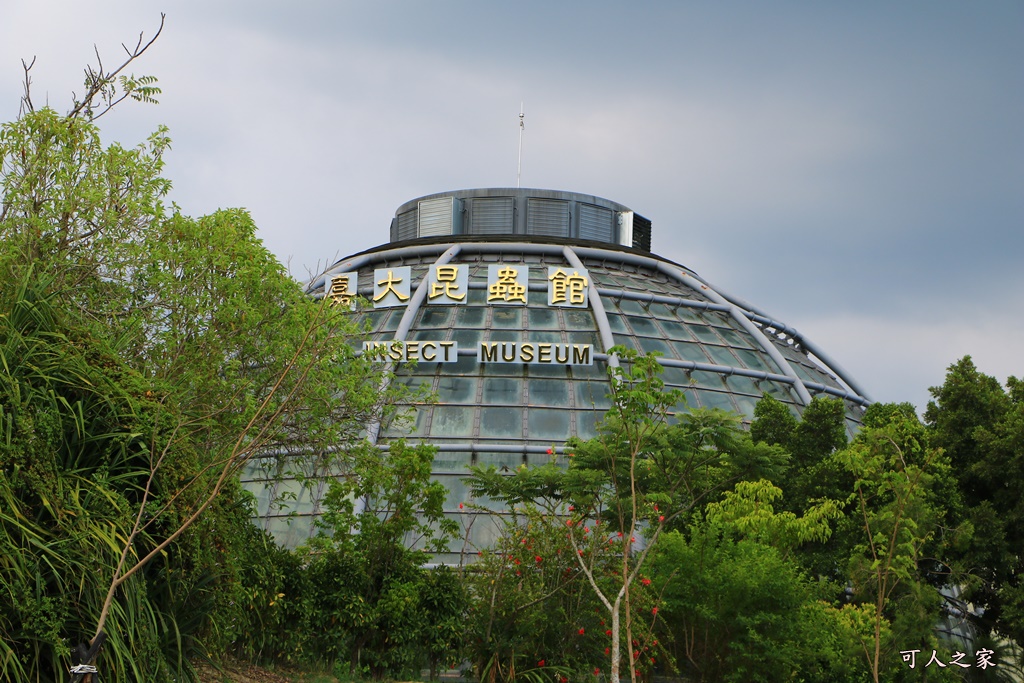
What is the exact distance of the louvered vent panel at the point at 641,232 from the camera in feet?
168

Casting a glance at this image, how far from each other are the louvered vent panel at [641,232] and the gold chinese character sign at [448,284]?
1066cm

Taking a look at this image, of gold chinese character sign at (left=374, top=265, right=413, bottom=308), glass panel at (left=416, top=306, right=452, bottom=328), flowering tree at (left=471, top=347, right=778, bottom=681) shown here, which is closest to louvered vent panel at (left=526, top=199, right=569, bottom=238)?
glass panel at (left=416, top=306, right=452, bottom=328)

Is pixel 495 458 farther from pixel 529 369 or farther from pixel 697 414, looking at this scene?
pixel 697 414

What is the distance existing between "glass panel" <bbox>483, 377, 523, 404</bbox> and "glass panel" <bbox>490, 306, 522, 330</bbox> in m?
2.60

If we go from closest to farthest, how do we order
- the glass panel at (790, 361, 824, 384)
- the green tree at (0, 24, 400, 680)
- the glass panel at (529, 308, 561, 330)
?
the green tree at (0, 24, 400, 680)
the glass panel at (529, 308, 561, 330)
the glass panel at (790, 361, 824, 384)

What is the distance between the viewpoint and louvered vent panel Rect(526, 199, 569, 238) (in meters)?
48.5

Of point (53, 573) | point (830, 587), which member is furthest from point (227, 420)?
point (830, 587)

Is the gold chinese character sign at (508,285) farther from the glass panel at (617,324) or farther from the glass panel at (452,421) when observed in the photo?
the glass panel at (452,421)

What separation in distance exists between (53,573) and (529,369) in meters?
27.3

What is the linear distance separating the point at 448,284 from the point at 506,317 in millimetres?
2490

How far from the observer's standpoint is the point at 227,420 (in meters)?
19.6

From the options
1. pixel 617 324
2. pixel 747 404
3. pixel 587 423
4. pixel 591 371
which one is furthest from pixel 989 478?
pixel 617 324

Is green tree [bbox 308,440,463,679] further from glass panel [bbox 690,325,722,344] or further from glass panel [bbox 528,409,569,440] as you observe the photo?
glass panel [bbox 690,325,722,344]

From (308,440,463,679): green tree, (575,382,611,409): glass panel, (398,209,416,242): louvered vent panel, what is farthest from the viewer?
(398,209,416,242): louvered vent panel
